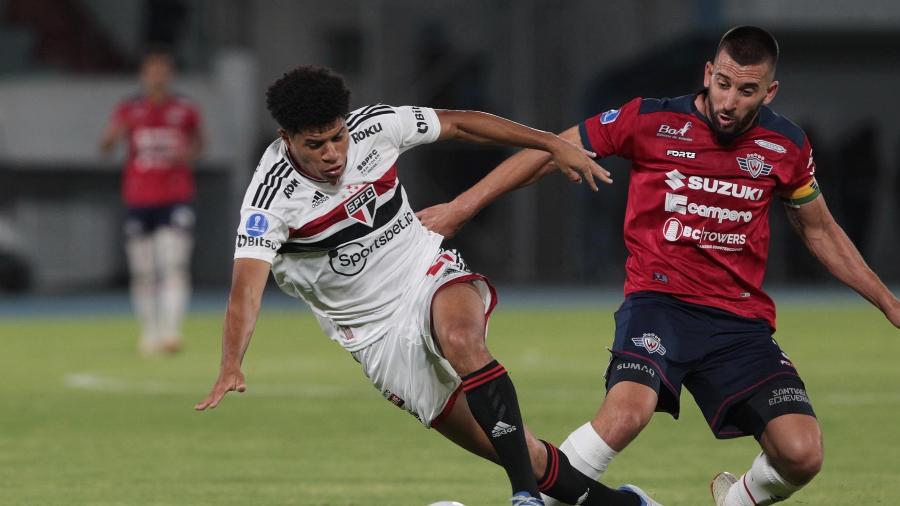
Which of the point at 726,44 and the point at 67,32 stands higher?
the point at 726,44

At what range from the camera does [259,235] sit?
530 centimetres

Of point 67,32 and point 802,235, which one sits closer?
point 802,235

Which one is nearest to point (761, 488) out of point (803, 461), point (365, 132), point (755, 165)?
point (803, 461)

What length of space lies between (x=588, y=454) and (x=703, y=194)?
1.07 m

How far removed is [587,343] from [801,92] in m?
13.1

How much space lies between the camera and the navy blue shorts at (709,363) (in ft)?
18.5

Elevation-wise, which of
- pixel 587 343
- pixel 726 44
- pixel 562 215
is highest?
pixel 726 44

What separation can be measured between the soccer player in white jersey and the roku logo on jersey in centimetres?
39

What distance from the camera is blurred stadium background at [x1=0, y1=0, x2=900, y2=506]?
47.1 feet

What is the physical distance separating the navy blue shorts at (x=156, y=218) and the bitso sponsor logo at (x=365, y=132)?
324 inches

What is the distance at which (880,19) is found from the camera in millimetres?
24641

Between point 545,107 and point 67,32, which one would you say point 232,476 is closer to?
point 67,32

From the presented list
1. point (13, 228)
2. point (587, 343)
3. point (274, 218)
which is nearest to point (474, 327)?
point (274, 218)

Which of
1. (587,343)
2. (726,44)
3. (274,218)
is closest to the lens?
(274,218)
